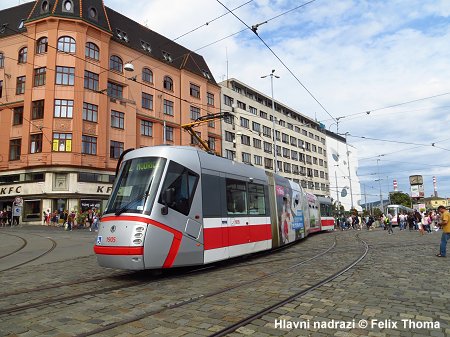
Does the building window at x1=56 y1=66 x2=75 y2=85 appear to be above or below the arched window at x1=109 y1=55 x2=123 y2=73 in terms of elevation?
below

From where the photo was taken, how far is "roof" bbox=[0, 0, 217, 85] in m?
36.0

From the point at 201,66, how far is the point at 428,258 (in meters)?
47.6

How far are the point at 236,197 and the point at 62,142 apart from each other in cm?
2874

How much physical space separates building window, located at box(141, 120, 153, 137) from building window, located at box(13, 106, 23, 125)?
12.4 m

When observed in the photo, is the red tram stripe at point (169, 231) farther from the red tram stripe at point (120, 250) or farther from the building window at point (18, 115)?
the building window at point (18, 115)

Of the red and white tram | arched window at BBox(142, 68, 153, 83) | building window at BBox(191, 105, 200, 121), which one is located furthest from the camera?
building window at BBox(191, 105, 200, 121)

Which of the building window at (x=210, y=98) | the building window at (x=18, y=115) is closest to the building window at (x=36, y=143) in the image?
the building window at (x=18, y=115)

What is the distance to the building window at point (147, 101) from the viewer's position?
42.3 m

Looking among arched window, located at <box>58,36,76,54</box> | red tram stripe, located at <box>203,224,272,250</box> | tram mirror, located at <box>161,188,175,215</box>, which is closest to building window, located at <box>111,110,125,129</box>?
arched window, located at <box>58,36,76,54</box>

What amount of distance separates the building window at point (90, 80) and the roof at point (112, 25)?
17.0 ft

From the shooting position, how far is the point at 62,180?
34.1 metres

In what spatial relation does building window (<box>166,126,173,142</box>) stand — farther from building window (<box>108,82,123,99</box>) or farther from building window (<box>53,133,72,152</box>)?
building window (<box>53,133,72,152</box>)

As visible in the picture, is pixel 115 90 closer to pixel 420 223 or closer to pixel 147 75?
pixel 147 75

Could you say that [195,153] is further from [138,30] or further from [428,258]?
[138,30]
